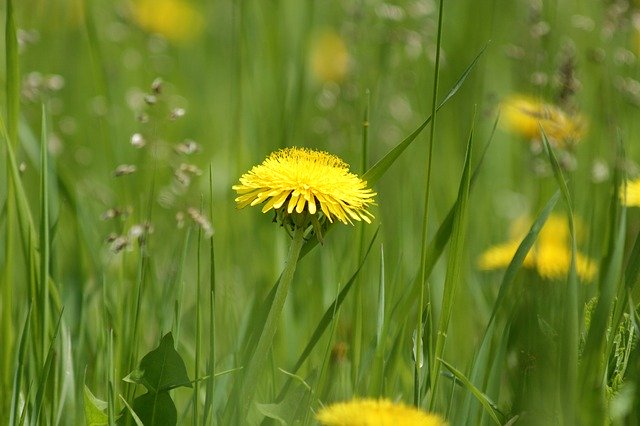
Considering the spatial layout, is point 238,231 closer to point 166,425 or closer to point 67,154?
point 67,154

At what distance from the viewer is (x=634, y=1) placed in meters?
2.15

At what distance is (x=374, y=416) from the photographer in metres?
1.04

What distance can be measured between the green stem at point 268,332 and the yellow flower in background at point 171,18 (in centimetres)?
330

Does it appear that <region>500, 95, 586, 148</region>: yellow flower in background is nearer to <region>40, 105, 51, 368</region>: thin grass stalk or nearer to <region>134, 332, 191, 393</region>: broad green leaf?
<region>134, 332, 191, 393</region>: broad green leaf

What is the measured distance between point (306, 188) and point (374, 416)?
34 cm

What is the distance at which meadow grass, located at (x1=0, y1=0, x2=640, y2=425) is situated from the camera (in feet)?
4.28

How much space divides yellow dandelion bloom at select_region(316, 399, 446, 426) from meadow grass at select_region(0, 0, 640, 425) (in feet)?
0.04

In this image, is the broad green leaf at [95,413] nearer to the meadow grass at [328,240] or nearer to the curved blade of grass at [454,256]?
the meadow grass at [328,240]

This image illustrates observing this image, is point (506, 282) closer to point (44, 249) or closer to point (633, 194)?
point (633, 194)

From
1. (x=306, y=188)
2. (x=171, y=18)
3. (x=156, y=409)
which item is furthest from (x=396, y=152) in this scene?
(x=171, y=18)

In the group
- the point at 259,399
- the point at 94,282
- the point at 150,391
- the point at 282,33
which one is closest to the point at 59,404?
the point at 150,391

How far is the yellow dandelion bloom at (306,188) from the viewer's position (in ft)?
4.16

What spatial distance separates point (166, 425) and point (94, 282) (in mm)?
713

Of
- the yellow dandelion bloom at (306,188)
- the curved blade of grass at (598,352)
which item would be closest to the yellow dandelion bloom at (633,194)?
the curved blade of grass at (598,352)
